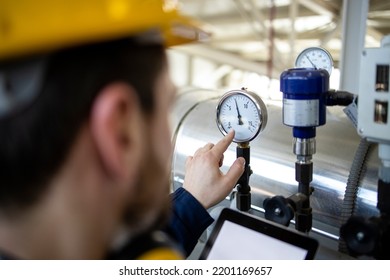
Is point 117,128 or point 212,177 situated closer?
point 117,128

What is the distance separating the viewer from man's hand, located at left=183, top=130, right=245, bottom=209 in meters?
0.89

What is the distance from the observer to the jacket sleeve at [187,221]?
873 millimetres

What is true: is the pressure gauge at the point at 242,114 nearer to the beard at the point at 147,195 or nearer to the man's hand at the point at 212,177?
the man's hand at the point at 212,177

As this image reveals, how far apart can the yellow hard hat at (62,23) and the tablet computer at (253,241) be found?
0.45 meters

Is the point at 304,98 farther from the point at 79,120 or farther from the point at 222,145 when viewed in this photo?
the point at 79,120

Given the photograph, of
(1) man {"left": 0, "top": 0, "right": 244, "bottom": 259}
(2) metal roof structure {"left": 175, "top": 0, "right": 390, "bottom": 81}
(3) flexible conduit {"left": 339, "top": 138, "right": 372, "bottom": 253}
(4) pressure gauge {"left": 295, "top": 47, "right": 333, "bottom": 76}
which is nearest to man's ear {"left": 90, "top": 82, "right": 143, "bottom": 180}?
(1) man {"left": 0, "top": 0, "right": 244, "bottom": 259}

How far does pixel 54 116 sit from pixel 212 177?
501mm

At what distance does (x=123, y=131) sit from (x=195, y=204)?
0.44 metres

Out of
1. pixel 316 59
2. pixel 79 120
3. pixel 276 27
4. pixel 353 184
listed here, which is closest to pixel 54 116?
pixel 79 120

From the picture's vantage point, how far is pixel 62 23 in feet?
1.36

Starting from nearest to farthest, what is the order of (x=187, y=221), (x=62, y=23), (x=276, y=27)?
(x=62, y=23), (x=187, y=221), (x=276, y=27)

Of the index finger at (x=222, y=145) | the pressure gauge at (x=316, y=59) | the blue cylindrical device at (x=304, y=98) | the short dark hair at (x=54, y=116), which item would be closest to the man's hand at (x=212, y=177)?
the index finger at (x=222, y=145)

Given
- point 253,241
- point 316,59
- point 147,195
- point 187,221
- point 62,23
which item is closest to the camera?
point 62,23

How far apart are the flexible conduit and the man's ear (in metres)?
0.54
